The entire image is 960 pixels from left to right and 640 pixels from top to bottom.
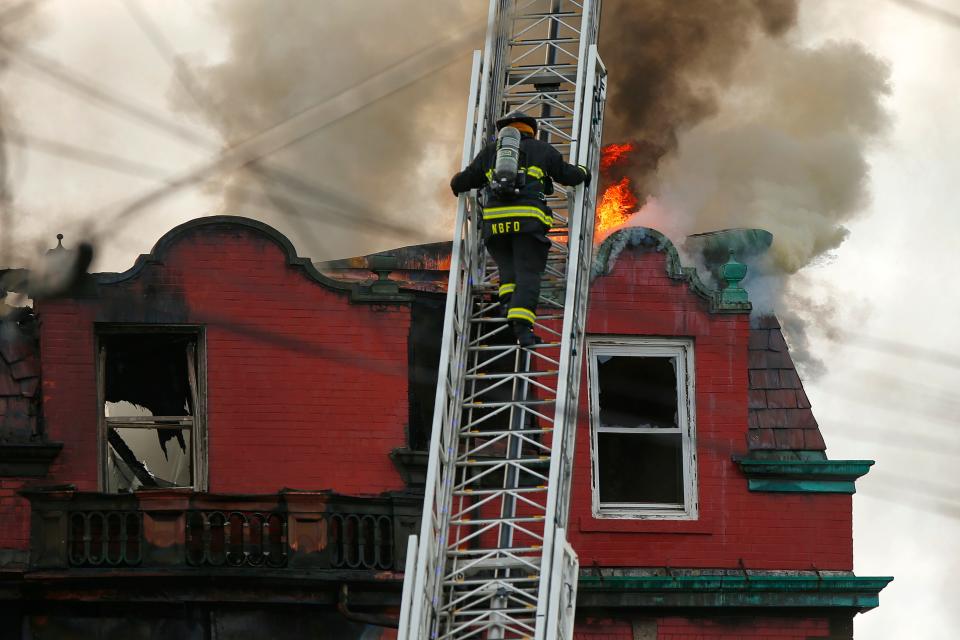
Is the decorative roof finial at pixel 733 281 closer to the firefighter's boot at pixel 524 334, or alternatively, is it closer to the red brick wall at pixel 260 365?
the red brick wall at pixel 260 365

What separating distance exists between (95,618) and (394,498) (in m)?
2.58

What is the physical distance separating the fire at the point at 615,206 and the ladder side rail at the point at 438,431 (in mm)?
4147

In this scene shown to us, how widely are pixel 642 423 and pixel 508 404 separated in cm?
278

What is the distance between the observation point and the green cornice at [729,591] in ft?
56.9

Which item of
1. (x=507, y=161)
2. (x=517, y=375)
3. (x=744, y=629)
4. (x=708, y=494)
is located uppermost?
(x=507, y=161)

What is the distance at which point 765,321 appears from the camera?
61.1ft

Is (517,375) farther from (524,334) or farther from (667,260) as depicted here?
(667,260)

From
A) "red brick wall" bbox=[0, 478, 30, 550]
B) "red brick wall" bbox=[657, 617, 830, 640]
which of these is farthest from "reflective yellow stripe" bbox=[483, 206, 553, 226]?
"red brick wall" bbox=[0, 478, 30, 550]

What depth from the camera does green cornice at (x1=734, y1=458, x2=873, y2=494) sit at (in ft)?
58.0

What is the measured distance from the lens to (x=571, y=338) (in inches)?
626

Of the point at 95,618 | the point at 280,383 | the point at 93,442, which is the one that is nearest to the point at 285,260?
the point at 280,383

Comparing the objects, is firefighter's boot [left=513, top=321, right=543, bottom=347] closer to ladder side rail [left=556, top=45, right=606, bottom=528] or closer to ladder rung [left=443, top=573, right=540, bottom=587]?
ladder side rail [left=556, top=45, right=606, bottom=528]

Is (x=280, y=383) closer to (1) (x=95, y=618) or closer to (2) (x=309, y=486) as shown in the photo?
(2) (x=309, y=486)

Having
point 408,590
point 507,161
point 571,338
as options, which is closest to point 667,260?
point 571,338
